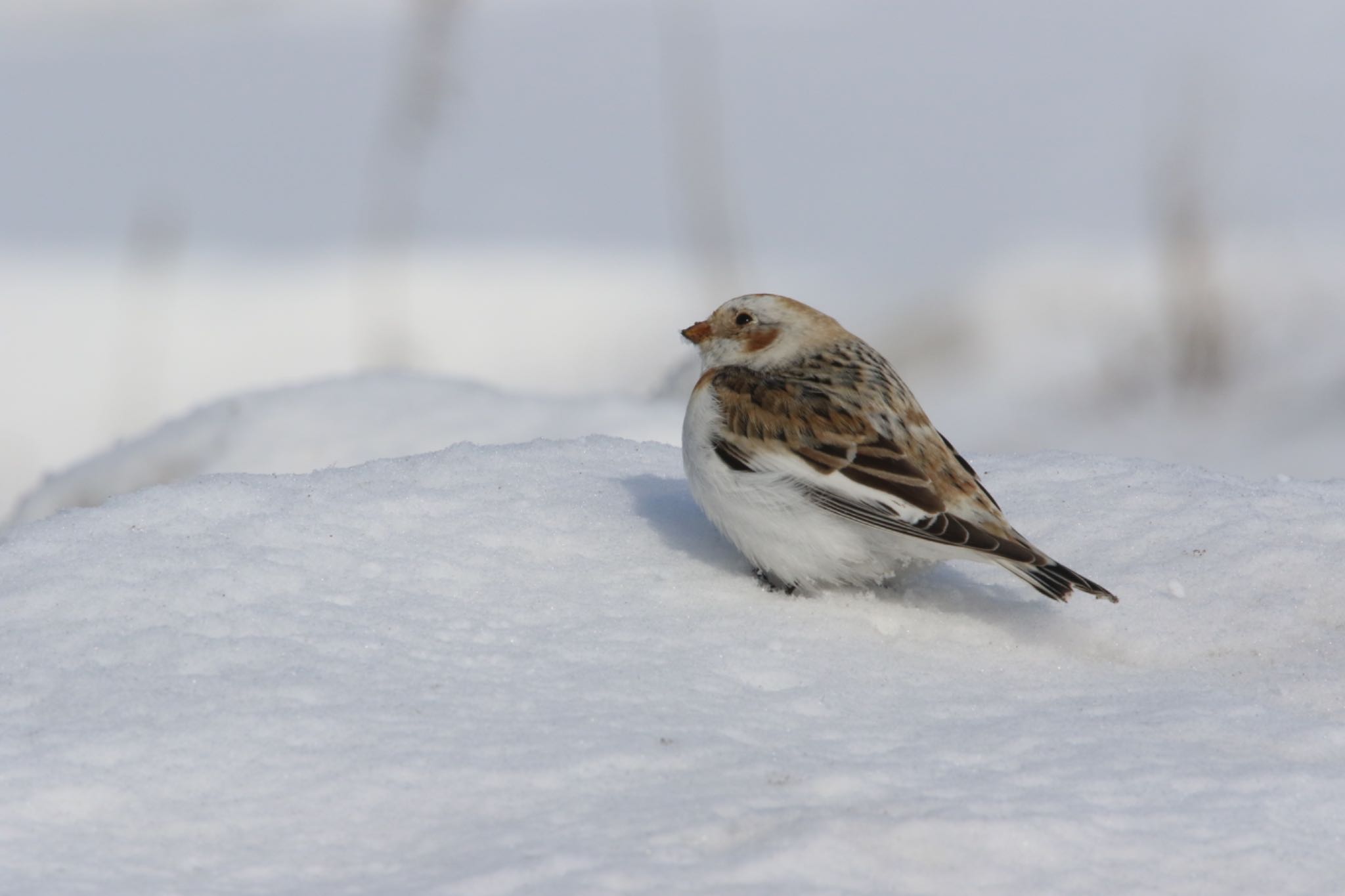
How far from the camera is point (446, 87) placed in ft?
16.3

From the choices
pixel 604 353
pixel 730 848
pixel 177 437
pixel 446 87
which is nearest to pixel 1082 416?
pixel 604 353

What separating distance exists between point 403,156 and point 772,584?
2756 mm

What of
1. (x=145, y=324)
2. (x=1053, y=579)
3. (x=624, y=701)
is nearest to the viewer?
(x=624, y=701)

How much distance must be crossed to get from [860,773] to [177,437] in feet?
11.7

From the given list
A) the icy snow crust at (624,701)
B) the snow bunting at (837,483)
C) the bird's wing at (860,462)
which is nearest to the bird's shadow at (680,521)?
the icy snow crust at (624,701)

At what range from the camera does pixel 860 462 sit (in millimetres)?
2916

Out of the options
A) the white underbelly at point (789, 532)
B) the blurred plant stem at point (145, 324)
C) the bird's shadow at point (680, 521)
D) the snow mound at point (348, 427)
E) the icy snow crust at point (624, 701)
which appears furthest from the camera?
the blurred plant stem at point (145, 324)

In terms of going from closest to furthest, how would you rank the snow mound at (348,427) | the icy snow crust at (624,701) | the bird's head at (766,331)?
the icy snow crust at (624,701)
the bird's head at (766,331)
the snow mound at (348,427)

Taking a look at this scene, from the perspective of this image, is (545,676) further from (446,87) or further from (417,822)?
(446,87)

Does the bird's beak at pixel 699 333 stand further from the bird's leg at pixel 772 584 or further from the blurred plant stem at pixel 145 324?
the blurred plant stem at pixel 145 324

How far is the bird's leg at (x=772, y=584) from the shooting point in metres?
3.01

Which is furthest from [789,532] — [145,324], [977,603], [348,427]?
[145,324]

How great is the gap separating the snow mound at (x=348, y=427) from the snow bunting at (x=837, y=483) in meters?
1.64

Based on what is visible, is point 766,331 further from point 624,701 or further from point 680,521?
point 624,701
